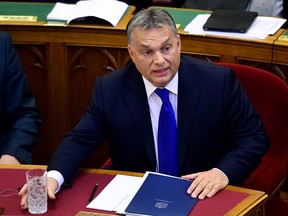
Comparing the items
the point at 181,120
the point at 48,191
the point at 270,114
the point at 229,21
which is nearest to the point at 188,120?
the point at 181,120

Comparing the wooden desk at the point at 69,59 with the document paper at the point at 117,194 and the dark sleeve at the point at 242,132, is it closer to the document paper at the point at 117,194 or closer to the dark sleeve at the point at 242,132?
the dark sleeve at the point at 242,132

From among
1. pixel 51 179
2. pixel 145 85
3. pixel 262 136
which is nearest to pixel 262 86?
pixel 262 136

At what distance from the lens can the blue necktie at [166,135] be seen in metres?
2.76

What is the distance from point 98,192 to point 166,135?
1.55 ft

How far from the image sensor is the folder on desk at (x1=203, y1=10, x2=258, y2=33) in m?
3.59

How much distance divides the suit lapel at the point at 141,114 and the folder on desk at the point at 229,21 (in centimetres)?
93

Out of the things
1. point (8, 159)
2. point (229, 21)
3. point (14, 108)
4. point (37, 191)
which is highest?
point (229, 21)

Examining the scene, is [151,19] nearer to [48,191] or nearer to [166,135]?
[166,135]

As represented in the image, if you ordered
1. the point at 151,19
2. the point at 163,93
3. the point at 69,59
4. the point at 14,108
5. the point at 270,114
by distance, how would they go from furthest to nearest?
the point at 69,59 < the point at 14,108 < the point at 270,114 < the point at 163,93 < the point at 151,19

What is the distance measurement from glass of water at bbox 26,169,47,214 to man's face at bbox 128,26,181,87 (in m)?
0.59

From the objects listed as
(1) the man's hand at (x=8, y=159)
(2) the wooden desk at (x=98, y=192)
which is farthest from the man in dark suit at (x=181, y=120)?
(1) the man's hand at (x=8, y=159)

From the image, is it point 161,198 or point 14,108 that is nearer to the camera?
point 161,198

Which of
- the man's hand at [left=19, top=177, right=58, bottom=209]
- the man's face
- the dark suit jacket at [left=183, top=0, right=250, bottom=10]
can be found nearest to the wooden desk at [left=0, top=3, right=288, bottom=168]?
the dark suit jacket at [left=183, top=0, right=250, bottom=10]

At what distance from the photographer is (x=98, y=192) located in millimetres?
2416
